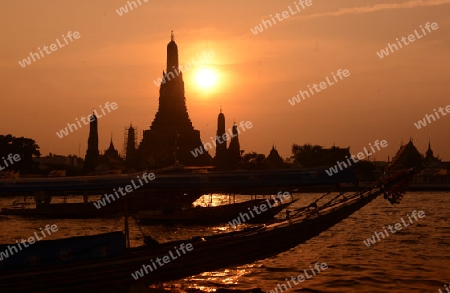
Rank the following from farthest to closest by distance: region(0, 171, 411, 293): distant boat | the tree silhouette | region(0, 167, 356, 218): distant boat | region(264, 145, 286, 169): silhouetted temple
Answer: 1. region(264, 145, 286, 169): silhouetted temple
2. the tree silhouette
3. region(0, 167, 356, 218): distant boat
4. region(0, 171, 411, 293): distant boat

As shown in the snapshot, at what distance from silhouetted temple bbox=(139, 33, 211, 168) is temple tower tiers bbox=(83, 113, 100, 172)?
18704 millimetres

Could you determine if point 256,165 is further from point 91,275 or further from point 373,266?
point 91,275

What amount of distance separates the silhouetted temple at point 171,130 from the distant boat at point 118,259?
336 ft

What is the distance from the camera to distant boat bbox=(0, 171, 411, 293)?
51.3 feet

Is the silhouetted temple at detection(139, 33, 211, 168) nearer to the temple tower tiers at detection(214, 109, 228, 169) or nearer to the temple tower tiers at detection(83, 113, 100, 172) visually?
the temple tower tiers at detection(214, 109, 228, 169)

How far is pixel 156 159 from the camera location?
4904 inches

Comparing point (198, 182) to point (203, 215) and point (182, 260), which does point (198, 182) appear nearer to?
point (182, 260)

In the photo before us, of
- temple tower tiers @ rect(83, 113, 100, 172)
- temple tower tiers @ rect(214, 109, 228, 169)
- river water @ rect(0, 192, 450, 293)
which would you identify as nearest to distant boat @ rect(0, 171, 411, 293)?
river water @ rect(0, 192, 450, 293)

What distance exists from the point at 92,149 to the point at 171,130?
2879 cm

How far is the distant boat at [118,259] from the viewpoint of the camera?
1562cm

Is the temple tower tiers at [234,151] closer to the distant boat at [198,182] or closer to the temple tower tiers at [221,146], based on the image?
the temple tower tiers at [221,146]

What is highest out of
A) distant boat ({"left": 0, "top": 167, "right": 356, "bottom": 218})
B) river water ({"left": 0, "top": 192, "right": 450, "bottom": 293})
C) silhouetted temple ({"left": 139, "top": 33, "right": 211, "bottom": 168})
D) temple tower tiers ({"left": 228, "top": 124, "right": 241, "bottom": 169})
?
silhouetted temple ({"left": 139, "top": 33, "right": 211, "bottom": 168})

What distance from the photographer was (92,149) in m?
144

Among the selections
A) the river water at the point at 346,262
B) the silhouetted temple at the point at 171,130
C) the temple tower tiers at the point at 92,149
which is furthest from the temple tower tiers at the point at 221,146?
the river water at the point at 346,262
